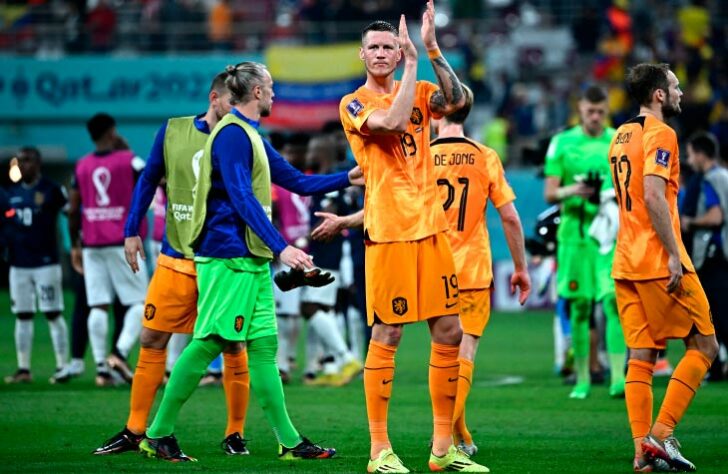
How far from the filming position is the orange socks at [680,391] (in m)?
8.16

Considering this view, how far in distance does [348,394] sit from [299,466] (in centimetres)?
474

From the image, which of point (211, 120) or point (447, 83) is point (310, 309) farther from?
point (447, 83)

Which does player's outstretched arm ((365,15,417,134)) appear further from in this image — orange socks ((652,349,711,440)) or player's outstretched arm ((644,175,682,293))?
orange socks ((652,349,711,440))

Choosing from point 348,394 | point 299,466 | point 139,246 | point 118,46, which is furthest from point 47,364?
point 118,46

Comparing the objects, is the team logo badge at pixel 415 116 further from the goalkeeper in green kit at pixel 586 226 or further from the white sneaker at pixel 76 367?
the white sneaker at pixel 76 367

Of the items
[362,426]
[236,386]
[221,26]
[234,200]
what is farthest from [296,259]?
[221,26]

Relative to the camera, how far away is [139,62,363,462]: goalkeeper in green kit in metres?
8.38

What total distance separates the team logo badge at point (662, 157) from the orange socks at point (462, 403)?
1957 millimetres

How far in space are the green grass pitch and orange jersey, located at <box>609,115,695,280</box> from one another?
123 centimetres

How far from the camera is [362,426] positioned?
10.5m

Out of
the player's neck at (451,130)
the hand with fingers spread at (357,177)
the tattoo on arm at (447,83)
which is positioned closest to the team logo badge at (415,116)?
the tattoo on arm at (447,83)

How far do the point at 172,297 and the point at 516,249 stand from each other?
91.2 inches

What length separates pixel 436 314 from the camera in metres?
7.80

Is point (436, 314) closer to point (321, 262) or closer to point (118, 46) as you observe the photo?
point (321, 262)
